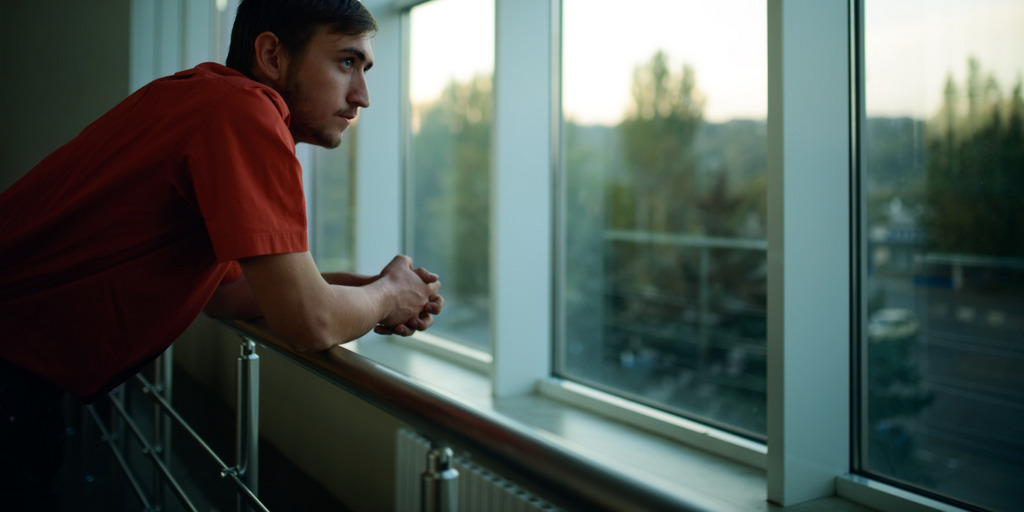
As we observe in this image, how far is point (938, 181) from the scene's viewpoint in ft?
5.17

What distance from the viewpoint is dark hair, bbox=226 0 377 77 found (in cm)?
109

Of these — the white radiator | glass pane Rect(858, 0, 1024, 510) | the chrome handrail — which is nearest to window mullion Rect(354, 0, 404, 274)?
the white radiator

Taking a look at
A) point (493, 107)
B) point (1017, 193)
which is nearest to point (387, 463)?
point (493, 107)

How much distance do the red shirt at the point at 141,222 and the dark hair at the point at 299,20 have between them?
14cm

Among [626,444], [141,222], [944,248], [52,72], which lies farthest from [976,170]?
[52,72]

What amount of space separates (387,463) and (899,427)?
1.57m

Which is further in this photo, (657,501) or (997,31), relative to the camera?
(997,31)

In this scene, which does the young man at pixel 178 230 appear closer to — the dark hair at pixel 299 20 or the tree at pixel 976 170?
the dark hair at pixel 299 20

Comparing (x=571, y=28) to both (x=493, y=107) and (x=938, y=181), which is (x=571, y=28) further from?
(x=938, y=181)

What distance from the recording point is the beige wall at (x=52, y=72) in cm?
388

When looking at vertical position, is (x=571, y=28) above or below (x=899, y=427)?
above

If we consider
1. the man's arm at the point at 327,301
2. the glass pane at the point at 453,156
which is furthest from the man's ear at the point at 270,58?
the glass pane at the point at 453,156

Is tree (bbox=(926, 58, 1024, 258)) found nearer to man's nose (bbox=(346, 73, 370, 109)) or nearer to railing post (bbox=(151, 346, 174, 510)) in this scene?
man's nose (bbox=(346, 73, 370, 109))

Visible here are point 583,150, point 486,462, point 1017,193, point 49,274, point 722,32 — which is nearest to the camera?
point 486,462
